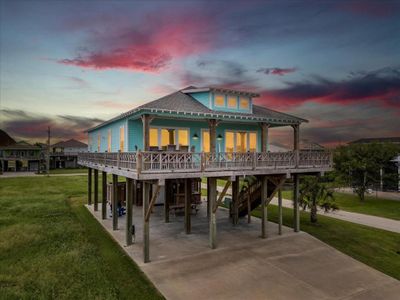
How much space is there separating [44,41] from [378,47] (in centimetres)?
3344

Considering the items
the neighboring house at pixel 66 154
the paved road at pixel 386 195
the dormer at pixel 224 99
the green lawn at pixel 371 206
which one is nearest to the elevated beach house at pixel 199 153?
the dormer at pixel 224 99

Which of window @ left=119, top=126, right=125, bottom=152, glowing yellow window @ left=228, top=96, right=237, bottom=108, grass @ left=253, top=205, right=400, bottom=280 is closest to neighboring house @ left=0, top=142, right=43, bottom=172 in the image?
window @ left=119, top=126, right=125, bottom=152

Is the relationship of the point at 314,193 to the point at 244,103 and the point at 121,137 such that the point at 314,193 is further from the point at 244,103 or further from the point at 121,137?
the point at 121,137

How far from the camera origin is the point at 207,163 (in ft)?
43.3

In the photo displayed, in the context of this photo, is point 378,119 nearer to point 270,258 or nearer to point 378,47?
point 378,47

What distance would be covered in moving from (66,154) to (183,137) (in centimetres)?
6822

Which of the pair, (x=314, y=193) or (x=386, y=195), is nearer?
(x=314, y=193)

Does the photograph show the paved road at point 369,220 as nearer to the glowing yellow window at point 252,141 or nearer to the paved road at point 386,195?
the glowing yellow window at point 252,141

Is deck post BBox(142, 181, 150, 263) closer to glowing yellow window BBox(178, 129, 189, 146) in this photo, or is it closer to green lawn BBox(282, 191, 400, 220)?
glowing yellow window BBox(178, 129, 189, 146)

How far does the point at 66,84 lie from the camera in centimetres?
3466

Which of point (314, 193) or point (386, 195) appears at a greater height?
point (314, 193)

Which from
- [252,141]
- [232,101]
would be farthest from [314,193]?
[232,101]

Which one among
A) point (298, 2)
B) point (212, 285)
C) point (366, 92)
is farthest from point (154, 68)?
point (366, 92)

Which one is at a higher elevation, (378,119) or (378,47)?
(378,47)
